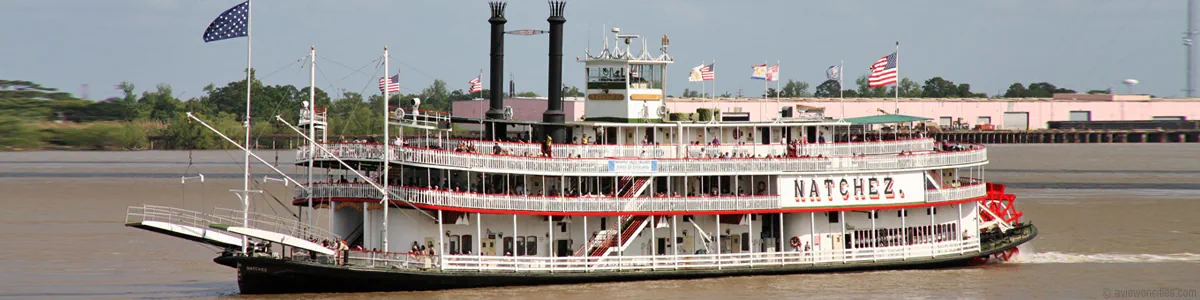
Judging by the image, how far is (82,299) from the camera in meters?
29.7

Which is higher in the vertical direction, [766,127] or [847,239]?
[766,127]

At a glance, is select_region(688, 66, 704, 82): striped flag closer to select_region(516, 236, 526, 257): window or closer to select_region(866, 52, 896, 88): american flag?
select_region(866, 52, 896, 88): american flag

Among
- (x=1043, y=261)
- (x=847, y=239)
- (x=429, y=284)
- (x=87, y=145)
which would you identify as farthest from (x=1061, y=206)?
(x=87, y=145)

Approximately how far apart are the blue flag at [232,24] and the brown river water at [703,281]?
11.4 feet

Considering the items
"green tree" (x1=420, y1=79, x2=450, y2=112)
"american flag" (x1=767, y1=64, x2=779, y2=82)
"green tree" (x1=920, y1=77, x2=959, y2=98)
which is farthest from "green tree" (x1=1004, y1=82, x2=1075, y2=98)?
"american flag" (x1=767, y1=64, x2=779, y2=82)

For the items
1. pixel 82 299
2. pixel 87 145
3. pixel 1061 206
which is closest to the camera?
pixel 82 299

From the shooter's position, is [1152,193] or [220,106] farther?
[220,106]

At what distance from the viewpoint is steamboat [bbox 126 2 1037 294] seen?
31.5 m

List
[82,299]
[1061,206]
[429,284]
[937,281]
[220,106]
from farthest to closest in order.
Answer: [220,106] < [1061,206] < [937,281] < [429,284] < [82,299]

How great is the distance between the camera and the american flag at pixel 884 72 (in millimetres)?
42281

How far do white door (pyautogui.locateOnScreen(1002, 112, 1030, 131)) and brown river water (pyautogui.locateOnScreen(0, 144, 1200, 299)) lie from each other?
142ft

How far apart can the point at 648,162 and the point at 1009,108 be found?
87.9 m

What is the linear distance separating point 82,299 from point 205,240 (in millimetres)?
2807

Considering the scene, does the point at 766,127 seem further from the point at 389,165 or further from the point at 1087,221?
the point at 1087,221
